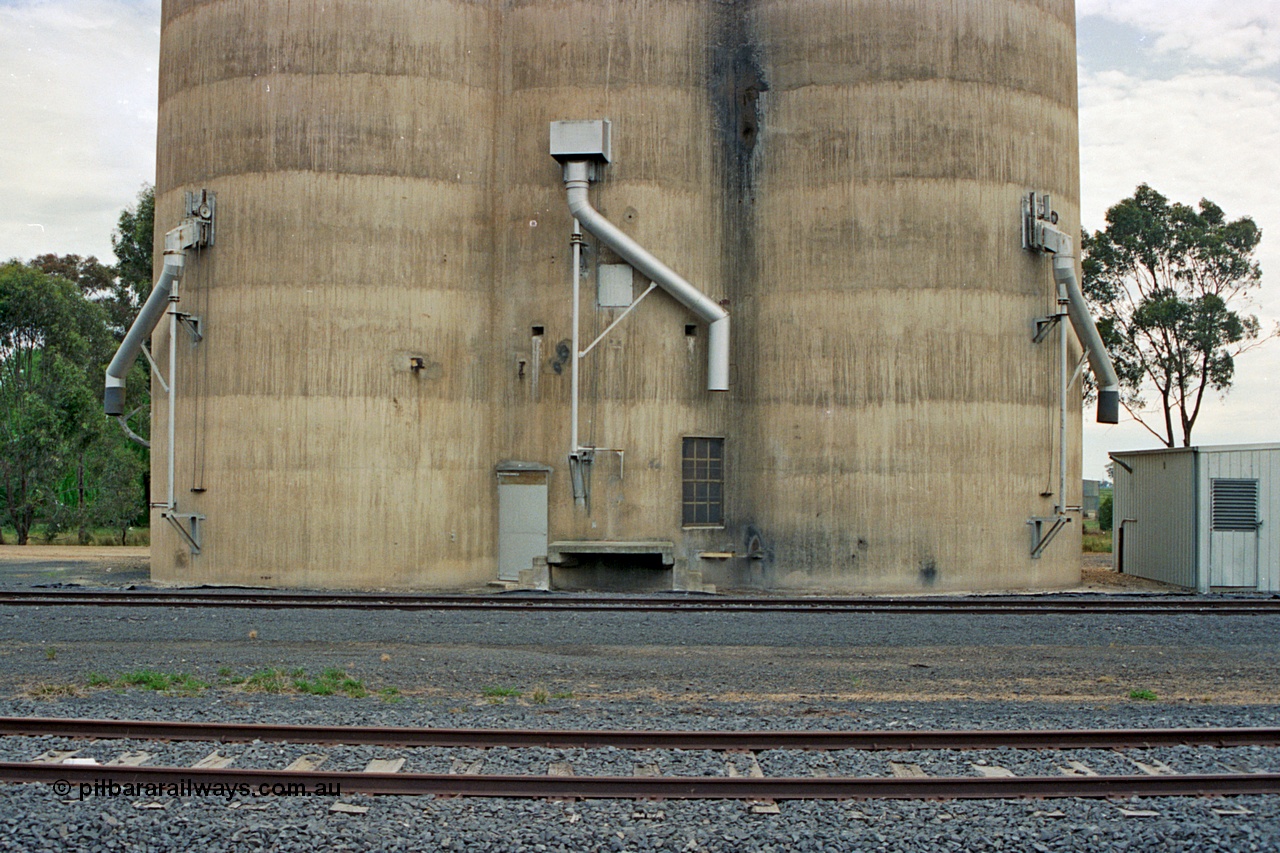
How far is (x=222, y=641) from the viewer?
15.9 metres

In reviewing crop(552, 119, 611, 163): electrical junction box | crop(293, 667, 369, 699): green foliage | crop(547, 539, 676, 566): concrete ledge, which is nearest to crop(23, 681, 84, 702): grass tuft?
crop(293, 667, 369, 699): green foliage

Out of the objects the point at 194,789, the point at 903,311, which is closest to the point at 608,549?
the point at 903,311

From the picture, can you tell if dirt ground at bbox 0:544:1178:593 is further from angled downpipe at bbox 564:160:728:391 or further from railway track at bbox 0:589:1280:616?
angled downpipe at bbox 564:160:728:391

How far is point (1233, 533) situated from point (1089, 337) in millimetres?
4812

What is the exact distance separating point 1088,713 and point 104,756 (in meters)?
8.57

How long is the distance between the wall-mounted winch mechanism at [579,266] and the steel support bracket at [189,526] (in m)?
7.67

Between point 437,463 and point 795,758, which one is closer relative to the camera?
point 795,758

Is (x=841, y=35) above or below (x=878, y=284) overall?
above

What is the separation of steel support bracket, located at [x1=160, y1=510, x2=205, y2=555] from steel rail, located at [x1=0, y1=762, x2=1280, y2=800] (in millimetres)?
16836

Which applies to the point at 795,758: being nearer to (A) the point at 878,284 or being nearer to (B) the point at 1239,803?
(B) the point at 1239,803

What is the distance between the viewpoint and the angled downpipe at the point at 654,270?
82.2 ft

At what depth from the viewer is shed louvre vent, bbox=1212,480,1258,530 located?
2411 cm

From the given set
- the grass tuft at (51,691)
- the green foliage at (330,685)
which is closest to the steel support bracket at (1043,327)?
the green foliage at (330,685)

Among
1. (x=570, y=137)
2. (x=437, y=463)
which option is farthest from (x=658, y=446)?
(x=570, y=137)
